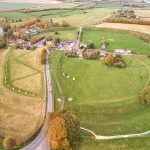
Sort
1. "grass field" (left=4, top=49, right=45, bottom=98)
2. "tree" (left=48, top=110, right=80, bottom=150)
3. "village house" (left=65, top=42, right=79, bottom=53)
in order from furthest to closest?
"village house" (left=65, top=42, right=79, bottom=53) < "grass field" (left=4, top=49, right=45, bottom=98) < "tree" (left=48, top=110, right=80, bottom=150)

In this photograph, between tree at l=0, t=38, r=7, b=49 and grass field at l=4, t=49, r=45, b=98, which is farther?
tree at l=0, t=38, r=7, b=49

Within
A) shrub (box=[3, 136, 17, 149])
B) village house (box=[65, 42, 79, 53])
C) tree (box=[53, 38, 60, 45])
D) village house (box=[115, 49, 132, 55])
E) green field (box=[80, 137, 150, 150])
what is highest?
tree (box=[53, 38, 60, 45])

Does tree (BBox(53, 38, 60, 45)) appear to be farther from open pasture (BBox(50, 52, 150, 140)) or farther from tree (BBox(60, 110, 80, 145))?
tree (BBox(60, 110, 80, 145))

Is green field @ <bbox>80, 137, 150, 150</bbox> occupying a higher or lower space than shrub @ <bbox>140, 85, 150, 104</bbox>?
lower

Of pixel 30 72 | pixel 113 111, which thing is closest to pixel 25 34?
pixel 30 72

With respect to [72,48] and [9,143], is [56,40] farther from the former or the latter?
[9,143]

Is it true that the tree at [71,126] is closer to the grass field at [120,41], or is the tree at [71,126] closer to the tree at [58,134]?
the tree at [58,134]

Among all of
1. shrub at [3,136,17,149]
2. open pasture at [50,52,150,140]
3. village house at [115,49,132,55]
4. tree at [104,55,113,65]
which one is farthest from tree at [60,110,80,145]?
village house at [115,49,132,55]

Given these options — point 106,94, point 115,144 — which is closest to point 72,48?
point 106,94

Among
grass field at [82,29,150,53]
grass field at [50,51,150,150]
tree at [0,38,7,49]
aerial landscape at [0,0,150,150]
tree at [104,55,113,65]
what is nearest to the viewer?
aerial landscape at [0,0,150,150]
